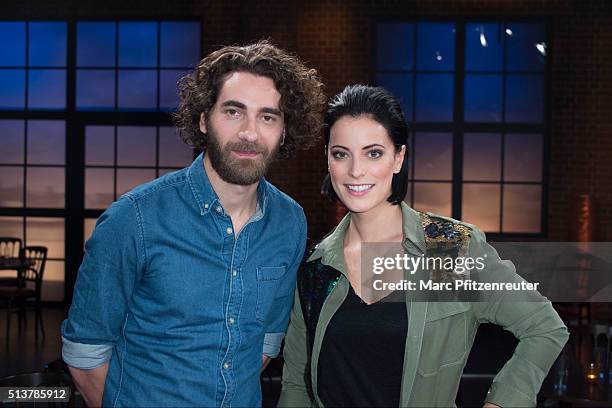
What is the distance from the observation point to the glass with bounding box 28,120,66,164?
916cm

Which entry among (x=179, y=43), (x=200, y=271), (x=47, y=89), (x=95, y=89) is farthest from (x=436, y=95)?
(x=200, y=271)

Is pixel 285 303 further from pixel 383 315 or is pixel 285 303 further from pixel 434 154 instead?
pixel 434 154

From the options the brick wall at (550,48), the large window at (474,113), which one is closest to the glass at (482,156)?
the large window at (474,113)

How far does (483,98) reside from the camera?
880 cm

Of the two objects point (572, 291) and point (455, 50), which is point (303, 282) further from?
point (455, 50)

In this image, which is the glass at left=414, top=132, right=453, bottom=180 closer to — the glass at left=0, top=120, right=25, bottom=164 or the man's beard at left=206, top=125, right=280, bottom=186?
the glass at left=0, top=120, right=25, bottom=164

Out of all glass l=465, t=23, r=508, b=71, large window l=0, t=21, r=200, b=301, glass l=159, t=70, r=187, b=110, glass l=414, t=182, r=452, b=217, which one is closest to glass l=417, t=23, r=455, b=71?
glass l=465, t=23, r=508, b=71

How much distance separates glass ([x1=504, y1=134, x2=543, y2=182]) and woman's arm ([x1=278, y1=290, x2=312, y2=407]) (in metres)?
6.96

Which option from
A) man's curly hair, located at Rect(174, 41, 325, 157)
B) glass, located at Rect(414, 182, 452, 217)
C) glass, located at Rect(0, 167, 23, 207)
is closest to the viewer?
man's curly hair, located at Rect(174, 41, 325, 157)

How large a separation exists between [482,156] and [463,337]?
6.96 meters

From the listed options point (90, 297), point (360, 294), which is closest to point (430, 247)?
point (360, 294)

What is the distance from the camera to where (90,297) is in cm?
212

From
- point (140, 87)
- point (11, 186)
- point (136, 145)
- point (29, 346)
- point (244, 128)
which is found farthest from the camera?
point (11, 186)

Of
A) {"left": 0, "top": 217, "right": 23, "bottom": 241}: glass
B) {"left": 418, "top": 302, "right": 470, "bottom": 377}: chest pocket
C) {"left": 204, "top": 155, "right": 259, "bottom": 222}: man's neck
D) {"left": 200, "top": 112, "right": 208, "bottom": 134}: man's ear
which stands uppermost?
{"left": 200, "top": 112, "right": 208, "bottom": 134}: man's ear
